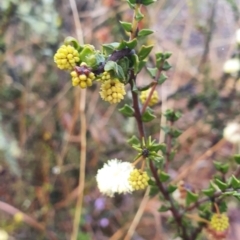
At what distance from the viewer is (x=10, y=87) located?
916mm

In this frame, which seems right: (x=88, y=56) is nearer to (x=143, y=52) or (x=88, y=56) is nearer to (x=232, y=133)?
(x=143, y=52)

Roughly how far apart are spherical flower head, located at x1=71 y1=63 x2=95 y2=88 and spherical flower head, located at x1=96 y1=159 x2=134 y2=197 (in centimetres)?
16

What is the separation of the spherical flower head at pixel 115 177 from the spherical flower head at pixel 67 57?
16 cm

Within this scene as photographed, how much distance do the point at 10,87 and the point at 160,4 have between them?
353 millimetres

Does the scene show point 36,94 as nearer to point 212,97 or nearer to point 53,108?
point 53,108

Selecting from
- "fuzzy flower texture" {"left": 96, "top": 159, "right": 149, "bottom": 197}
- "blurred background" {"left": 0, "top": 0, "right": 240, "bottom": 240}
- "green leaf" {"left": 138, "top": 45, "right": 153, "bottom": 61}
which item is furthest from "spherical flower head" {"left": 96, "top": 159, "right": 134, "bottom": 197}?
"blurred background" {"left": 0, "top": 0, "right": 240, "bottom": 240}

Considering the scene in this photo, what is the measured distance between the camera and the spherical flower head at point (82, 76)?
295 millimetres

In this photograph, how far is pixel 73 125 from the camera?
889 millimetres

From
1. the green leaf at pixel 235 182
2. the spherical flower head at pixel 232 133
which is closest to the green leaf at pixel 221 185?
the green leaf at pixel 235 182

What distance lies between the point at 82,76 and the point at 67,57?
23 millimetres

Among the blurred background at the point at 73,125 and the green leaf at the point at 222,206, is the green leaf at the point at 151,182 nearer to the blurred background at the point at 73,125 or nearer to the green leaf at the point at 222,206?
the green leaf at the point at 222,206

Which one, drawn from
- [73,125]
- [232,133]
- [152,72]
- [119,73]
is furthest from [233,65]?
[119,73]

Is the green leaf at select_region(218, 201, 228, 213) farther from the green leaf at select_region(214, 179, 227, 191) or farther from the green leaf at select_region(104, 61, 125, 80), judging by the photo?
the green leaf at select_region(104, 61, 125, 80)

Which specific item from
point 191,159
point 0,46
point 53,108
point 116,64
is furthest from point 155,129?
point 116,64
